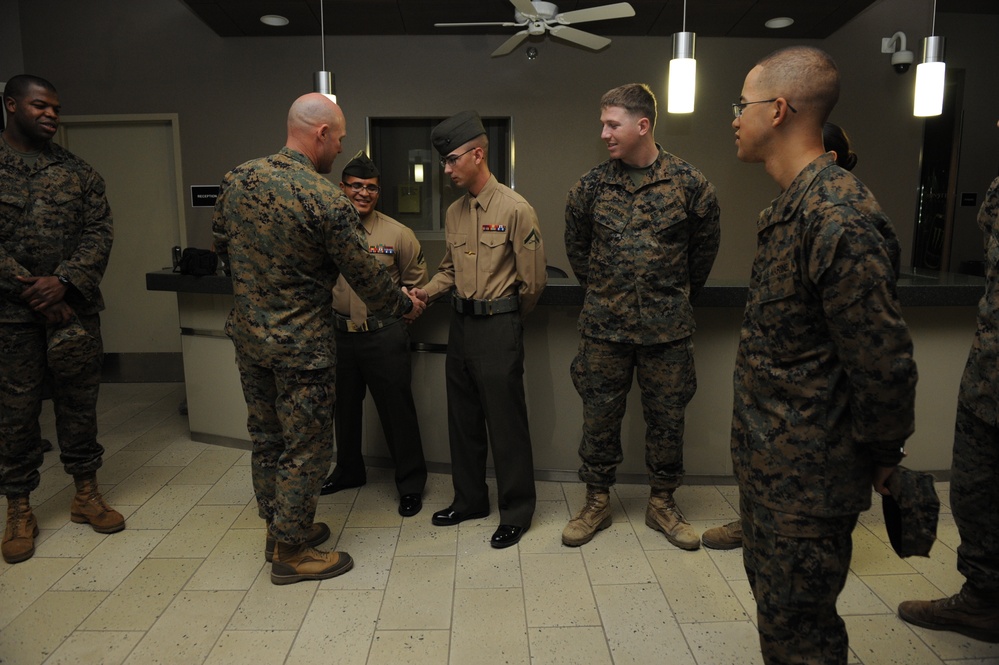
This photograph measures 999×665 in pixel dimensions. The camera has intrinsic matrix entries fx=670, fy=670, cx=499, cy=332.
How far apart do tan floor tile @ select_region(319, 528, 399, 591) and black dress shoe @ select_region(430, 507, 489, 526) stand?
0.58 ft

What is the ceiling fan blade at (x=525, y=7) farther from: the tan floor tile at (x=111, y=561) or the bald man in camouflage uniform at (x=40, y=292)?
the tan floor tile at (x=111, y=561)

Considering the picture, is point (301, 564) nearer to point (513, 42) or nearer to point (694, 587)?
point (694, 587)

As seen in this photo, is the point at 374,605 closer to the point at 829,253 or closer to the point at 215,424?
the point at 829,253

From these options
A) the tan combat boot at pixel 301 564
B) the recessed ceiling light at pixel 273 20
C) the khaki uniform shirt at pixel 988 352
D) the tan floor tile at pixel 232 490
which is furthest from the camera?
the recessed ceiling light at pixel 273 20

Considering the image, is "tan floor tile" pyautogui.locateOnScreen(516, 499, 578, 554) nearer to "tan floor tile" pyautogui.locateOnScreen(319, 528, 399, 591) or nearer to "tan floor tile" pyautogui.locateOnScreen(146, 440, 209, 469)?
"tan floor tile" pyautogui.locateOnScreen(319, 528, 399, 591)

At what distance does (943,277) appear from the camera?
3314 mm

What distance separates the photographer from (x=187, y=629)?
7.14ft

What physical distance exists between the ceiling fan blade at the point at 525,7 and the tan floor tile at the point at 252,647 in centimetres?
324

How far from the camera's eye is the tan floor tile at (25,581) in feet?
7.53

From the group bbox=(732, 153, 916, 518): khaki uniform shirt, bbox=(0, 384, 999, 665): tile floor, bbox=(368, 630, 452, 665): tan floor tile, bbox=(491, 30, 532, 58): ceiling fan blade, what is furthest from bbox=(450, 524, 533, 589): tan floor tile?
bbox=(491, 30, 532, 58): ceiling fan blade

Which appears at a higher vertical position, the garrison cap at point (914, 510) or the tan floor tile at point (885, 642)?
the garrison cap at point (914, 510)

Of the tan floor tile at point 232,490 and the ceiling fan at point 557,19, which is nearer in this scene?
the tan floor tile at point 232,490

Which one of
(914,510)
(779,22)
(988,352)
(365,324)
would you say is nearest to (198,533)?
(365,324)

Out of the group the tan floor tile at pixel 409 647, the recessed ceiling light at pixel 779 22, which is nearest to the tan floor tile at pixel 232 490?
the tan floor tile at pixel 409 647
